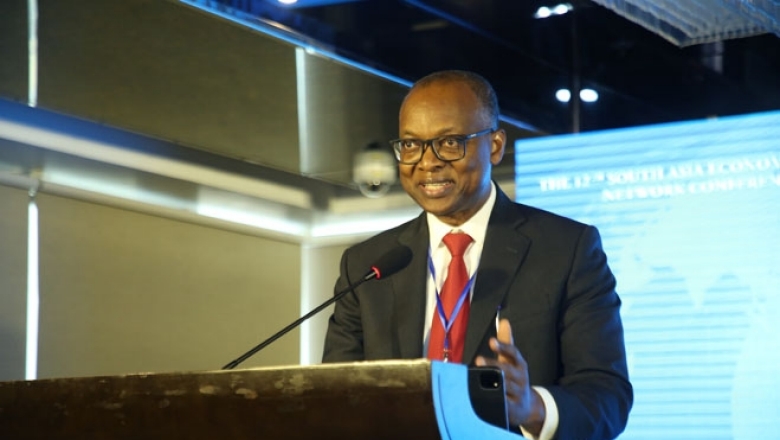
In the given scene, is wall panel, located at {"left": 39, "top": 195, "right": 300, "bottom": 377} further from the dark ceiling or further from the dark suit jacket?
the dark suit jacket

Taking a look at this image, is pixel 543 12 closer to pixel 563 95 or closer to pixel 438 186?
pixel 563 95

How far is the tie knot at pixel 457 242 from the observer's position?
2520 mm

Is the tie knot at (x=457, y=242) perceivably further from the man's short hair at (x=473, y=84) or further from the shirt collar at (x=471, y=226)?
the man's short hair at (x=473, y=84)

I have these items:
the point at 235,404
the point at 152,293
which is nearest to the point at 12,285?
the point at 152,293

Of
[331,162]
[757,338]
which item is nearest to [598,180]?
[757,338]

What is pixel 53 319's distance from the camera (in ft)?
16.7

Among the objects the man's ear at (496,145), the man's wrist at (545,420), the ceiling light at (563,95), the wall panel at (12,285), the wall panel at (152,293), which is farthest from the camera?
the wall panel at (152,293)

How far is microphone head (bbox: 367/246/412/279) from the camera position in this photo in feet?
7.47

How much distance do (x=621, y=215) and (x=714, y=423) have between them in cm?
82

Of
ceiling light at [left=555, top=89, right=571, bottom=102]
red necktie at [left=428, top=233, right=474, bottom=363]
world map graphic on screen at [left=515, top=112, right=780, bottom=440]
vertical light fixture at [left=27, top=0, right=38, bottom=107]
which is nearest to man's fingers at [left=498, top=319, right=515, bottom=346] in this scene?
red necktie at [left=428, top=233, right=474, bottom=363]

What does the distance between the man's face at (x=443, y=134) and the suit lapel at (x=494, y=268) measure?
9 centimetres

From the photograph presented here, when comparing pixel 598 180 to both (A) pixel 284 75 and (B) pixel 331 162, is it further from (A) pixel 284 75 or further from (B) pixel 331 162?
(B) pixel 331 162

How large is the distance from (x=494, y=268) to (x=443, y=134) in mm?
303

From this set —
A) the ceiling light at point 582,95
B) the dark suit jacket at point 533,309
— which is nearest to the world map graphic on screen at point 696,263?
the ceiling light at point 582,95
